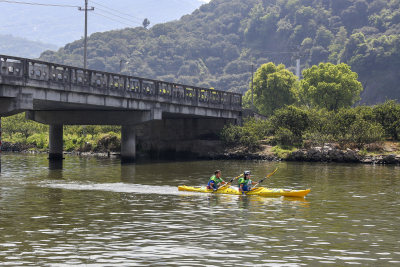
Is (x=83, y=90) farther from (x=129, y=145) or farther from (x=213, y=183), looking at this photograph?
(x=213, y=183)

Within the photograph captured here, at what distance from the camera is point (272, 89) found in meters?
106

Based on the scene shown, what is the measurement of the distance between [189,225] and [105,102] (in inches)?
1214

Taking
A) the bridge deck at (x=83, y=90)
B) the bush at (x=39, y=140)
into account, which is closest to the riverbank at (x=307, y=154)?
the bridge deck at (x=83, y=90)

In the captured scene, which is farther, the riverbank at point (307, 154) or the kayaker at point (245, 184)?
the riverbank at point (307, 154)

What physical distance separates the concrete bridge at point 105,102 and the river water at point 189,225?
7.68 meters

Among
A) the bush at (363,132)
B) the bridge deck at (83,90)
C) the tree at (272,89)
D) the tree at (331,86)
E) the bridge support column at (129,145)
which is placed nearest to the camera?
the bridge deck at (83,90)

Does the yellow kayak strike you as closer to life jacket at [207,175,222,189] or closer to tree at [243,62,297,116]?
life jacket at [207,175,222,189]

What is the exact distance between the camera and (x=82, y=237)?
17953 millimetres

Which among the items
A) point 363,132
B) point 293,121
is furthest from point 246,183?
point 293,121

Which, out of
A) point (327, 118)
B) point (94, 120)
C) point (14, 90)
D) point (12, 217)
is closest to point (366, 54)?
point (327, 118)

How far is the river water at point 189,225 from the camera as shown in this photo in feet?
50.8

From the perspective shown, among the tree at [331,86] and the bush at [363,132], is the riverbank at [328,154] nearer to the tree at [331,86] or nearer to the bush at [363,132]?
the bush at [363,132]

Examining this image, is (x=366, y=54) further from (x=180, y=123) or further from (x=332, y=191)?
(x=332, y=191)

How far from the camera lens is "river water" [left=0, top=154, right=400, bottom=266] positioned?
15.5m
